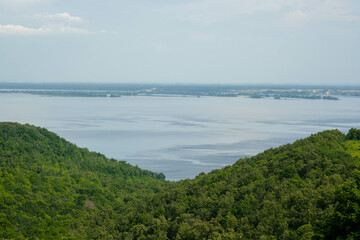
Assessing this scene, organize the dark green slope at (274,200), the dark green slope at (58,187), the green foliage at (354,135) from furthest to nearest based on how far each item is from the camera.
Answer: the green foliage at (354,135), the dark green slope at (58,187), the dark green slope at (274,200)

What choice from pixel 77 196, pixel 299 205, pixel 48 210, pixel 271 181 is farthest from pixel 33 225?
pixel 299 205

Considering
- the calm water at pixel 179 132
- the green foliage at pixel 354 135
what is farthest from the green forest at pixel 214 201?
the calm water at pixel 179 132

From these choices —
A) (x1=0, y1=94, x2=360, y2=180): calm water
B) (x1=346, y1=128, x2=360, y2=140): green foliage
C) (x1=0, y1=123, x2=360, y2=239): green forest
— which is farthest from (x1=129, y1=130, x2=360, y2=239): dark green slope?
(x1=0, y1=94, x2=360, y2=180): calm water

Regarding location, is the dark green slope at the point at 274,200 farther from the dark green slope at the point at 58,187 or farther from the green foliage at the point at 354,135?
the dark green slope at the point at 58,187

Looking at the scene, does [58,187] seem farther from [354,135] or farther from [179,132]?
[179,132]

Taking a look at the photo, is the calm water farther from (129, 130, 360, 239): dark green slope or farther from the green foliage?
(129, 130, 360, 239): dark green slope

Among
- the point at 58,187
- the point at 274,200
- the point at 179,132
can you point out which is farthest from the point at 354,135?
the point at 179,132

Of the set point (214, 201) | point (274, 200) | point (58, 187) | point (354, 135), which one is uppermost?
point (354, 135)
